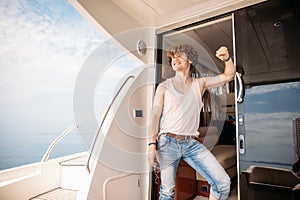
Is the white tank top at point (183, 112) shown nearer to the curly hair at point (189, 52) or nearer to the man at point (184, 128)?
the man at point (184, 128)

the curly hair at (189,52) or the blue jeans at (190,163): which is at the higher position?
the curly hair at (189,52)

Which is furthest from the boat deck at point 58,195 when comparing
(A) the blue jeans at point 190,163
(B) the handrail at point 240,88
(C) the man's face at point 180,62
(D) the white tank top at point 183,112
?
(B) the handrail at point 240,88

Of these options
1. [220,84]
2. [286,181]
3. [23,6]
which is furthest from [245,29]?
[23,6]

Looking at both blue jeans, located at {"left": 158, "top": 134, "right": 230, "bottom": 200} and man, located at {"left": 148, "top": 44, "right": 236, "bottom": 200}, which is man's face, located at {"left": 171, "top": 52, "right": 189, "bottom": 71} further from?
blue jeans, located at {"left": 158, "top": 134, "right": 230, "bottom": 200}

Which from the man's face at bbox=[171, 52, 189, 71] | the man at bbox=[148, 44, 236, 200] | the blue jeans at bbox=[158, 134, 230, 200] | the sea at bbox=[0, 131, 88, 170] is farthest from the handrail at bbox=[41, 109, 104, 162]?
the man's face at bbox=[171, 52, 189, 71]

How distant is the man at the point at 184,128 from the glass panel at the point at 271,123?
24cm

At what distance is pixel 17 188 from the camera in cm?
170

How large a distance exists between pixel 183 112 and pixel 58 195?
4.95 ft

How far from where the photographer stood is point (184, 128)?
152 cm

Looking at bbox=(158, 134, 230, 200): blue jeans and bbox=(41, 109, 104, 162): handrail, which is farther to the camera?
bbox=(41, 109, 104, 162): handrail

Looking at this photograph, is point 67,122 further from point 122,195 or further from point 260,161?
point 260,161

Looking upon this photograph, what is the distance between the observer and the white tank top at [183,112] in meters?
1.54

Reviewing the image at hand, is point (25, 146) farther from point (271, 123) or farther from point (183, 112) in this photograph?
point (271, 123)

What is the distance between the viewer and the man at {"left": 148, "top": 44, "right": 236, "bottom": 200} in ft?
4.84
